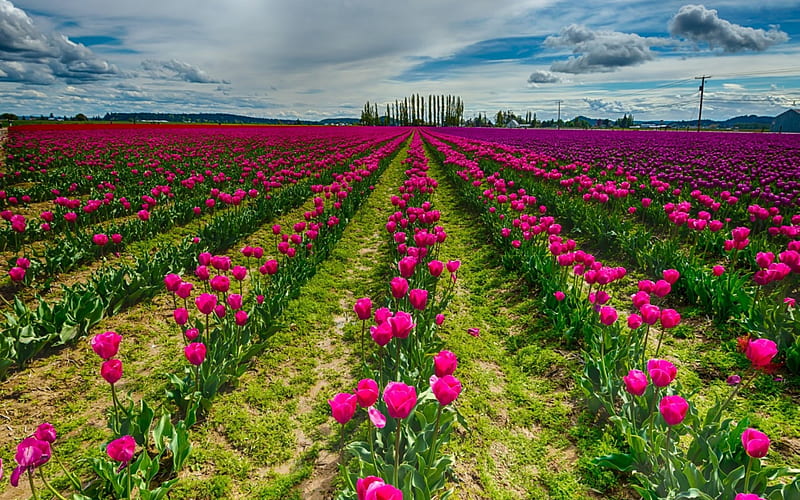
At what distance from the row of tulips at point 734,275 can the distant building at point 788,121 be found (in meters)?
94.4

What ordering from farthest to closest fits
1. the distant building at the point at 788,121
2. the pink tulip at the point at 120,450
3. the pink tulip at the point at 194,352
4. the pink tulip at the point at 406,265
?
the distant building at the point at 788,121, the pink tulip at the point at 406,265, the pink tulip at the point at 194,352, the pink tulip at the point at 120,450

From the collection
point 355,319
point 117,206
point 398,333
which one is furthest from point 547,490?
point 117,206

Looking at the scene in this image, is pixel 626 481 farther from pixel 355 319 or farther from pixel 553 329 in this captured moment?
pixel 355 319

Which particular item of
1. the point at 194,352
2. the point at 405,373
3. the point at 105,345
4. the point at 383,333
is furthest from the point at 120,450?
the point at 405,373

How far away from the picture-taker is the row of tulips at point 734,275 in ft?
13.2

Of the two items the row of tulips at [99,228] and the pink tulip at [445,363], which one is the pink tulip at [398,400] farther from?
the row of tulips at [99,228]

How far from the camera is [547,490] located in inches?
113

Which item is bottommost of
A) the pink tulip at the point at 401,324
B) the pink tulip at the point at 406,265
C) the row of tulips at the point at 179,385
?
the row of tulips at the point at 179,385

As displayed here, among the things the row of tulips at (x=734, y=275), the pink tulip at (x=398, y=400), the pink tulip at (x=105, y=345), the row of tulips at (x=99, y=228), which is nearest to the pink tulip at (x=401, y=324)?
the pink tulip at (x=398, y=400)

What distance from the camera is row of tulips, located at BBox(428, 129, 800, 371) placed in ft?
13.2

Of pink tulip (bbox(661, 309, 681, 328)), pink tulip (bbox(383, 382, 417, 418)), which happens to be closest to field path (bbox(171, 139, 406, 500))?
pink tulip (bbox(383, 382, 417, 418))

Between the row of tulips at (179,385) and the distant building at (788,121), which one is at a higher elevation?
the distant building at (788,121)

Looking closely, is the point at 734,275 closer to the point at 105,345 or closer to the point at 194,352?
the point at 194,352

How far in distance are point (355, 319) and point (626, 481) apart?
11.2ft
